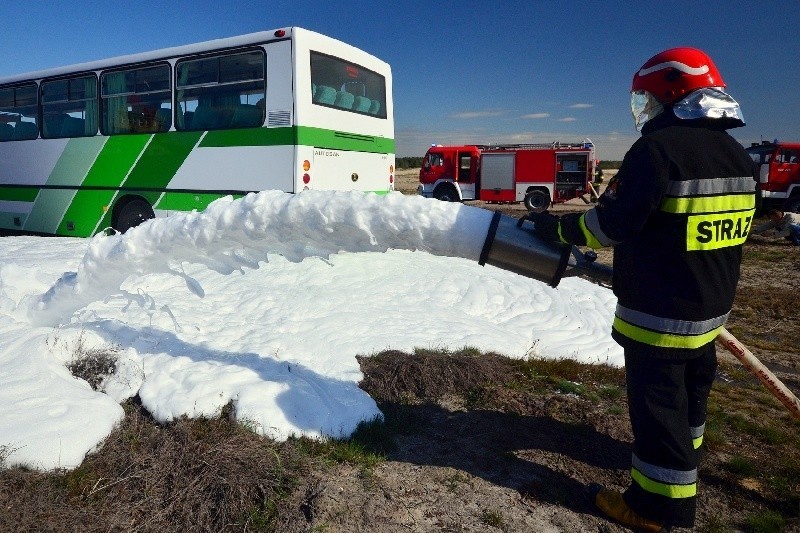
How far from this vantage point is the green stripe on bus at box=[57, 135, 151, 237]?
962cm

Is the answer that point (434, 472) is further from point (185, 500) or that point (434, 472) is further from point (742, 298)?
point (742, 298)

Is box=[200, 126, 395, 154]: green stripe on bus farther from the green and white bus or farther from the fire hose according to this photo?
the fire hose

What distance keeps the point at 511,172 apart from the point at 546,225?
75.7 feet

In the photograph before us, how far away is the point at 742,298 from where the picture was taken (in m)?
8.69

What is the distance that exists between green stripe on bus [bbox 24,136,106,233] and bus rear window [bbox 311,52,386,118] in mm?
4271

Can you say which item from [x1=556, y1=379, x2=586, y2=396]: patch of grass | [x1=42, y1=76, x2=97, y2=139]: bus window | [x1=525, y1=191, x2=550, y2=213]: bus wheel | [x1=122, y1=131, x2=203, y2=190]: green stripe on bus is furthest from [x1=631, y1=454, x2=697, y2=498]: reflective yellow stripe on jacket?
[x1=525, y1=191, x2=550, y2=213]: bus wheel

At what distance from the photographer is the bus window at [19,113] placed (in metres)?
11.0

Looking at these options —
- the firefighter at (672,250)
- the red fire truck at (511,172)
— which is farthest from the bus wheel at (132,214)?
the red fire truck at (511,172)

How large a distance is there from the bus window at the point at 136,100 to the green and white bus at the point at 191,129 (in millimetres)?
20

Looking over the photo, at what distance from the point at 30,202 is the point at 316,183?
21.5 ft

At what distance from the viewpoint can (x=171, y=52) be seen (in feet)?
29.6

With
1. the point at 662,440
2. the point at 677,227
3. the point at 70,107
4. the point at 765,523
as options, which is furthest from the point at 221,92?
the point at 765,523

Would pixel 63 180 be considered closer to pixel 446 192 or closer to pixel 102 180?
pixel 102 180

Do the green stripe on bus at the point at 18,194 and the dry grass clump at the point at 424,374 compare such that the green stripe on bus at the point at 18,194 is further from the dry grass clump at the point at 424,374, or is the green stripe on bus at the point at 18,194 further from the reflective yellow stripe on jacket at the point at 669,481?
the reflective yellow stripe on jacket at the point at 669,481
